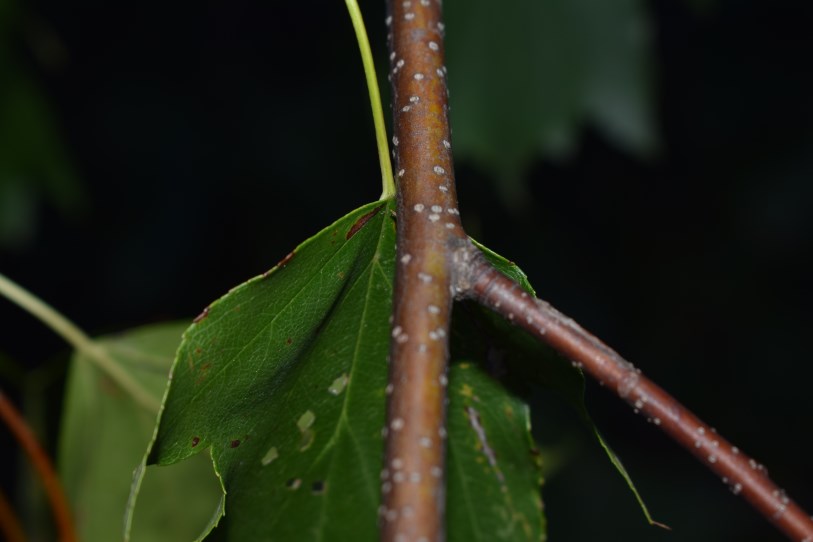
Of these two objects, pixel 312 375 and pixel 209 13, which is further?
pixel 209 13

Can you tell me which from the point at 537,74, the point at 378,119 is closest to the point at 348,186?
the point at 537,74

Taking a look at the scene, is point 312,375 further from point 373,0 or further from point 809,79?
point 809,79

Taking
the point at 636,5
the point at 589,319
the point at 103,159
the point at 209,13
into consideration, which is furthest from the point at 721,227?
the point at 103,159

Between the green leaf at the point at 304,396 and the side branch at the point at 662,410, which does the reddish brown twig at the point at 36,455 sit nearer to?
the green leaf at the point at 304,396

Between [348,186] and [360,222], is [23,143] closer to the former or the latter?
[348,186]

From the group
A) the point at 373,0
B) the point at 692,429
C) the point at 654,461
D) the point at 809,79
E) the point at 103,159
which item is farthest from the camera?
the point at 654,461

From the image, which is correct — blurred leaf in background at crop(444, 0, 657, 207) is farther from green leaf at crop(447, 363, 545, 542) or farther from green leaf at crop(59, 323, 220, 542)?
green leaf at crop(447, 363, 545, 542)
